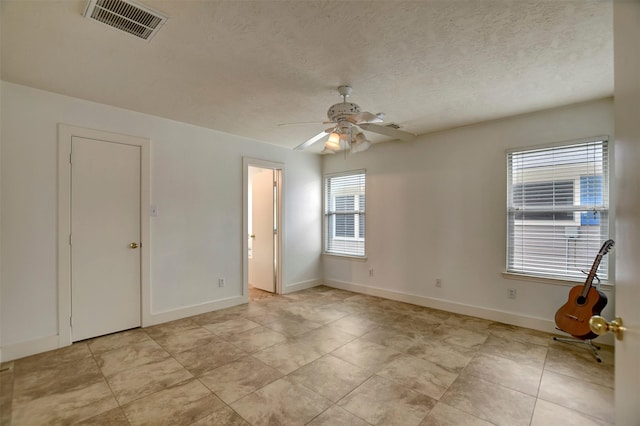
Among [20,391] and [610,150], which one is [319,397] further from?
[610,150]

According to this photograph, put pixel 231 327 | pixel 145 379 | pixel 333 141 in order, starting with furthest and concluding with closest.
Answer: pixel 231 327
pixel 333 141
pixel 145 379

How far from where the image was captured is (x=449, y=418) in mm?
1866

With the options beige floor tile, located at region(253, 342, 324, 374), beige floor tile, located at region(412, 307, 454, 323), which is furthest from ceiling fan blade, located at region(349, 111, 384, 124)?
beige floor tile, located at region(412, 307, 454, 323)

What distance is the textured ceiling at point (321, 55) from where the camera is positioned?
1737mm

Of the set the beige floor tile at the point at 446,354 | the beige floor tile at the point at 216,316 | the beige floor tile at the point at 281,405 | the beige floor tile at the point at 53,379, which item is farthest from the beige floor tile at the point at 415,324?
the beige floor tile at the point at 53,379

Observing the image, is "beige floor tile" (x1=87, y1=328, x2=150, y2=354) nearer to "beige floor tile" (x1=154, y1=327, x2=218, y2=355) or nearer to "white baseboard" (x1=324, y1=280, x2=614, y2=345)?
"beige floor tile" (x1=154, y1=327, x2=218, y2=355)

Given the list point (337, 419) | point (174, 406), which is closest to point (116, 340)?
point (174, 406)

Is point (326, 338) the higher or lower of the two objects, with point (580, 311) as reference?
lower

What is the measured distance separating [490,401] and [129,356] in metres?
3.05

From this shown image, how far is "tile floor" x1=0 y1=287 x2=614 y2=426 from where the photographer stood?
1900mm

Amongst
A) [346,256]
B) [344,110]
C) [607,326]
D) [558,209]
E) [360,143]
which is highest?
[344,110]

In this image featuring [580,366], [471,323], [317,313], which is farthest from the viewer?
[317,313]

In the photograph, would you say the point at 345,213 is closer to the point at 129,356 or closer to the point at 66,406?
the point at 129,356

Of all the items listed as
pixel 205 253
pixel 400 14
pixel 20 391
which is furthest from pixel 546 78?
pixel 20 391
